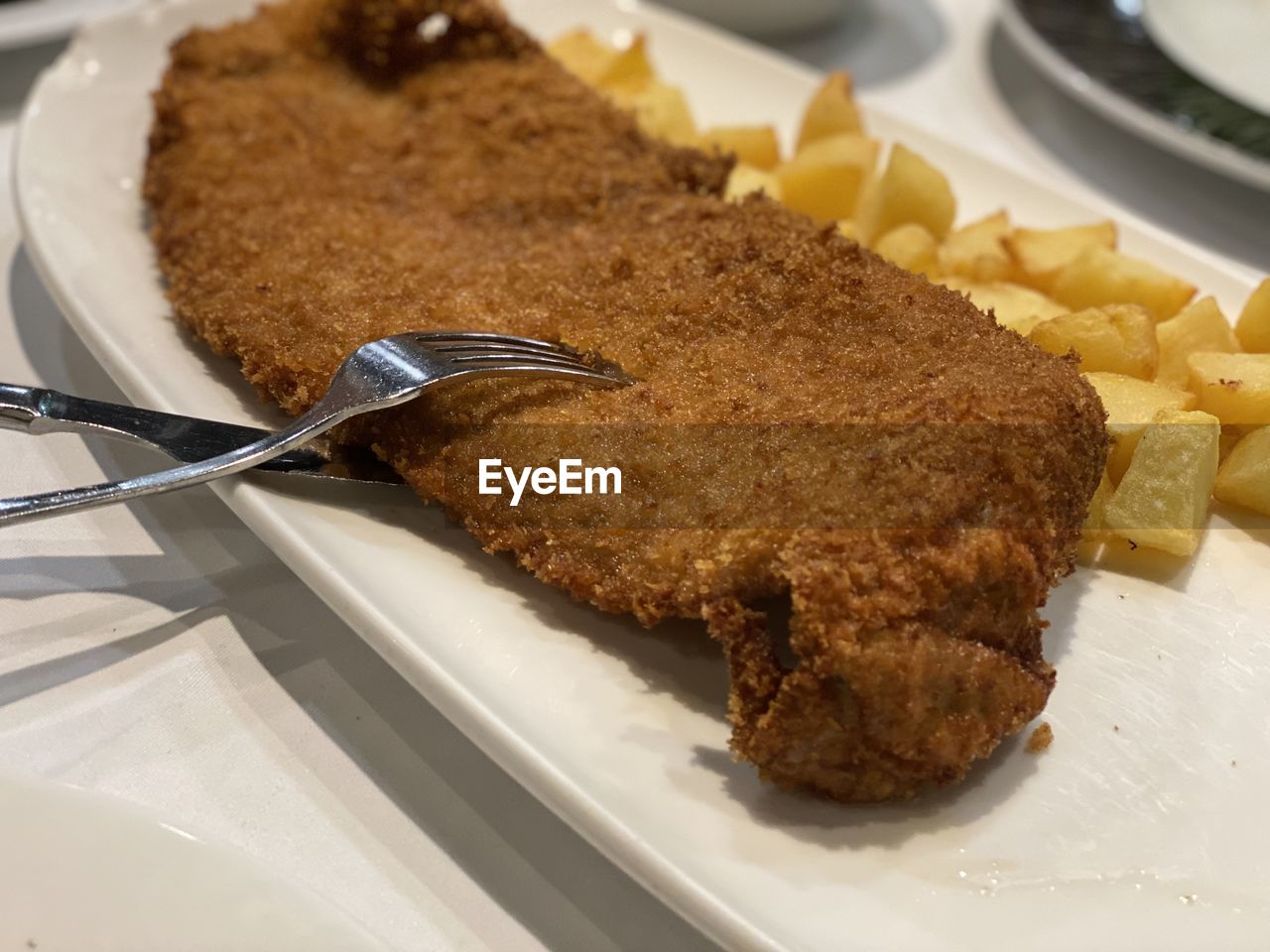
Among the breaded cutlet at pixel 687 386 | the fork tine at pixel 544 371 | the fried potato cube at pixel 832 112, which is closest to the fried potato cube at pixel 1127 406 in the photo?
the breaded cutlet at pixel 687 386

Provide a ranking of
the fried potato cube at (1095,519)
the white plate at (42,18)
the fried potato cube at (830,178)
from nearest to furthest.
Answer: the fried potato cube at (1095,519) < the fried potato cube at (830,178) < the white plate at (42,18)

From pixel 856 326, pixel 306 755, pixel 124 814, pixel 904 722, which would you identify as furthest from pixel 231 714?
pixel 856 326

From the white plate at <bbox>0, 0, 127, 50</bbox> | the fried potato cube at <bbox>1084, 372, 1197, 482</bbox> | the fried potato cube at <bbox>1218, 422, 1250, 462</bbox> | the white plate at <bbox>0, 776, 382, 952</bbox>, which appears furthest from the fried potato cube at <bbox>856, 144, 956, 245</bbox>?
the white plate at <bbox>0, 0, 127, 50</bbox>

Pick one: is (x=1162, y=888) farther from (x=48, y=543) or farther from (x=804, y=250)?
(x=48, y=543)

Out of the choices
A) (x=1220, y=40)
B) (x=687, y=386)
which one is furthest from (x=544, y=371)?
(x=1220, y=40)

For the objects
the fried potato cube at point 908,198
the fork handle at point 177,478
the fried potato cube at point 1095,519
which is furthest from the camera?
the fried potato cube at point 908,198

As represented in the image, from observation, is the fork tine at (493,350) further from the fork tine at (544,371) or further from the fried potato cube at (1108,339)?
the fried potato cube at (1108,339)

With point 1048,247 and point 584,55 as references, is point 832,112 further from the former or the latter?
point 584,55
